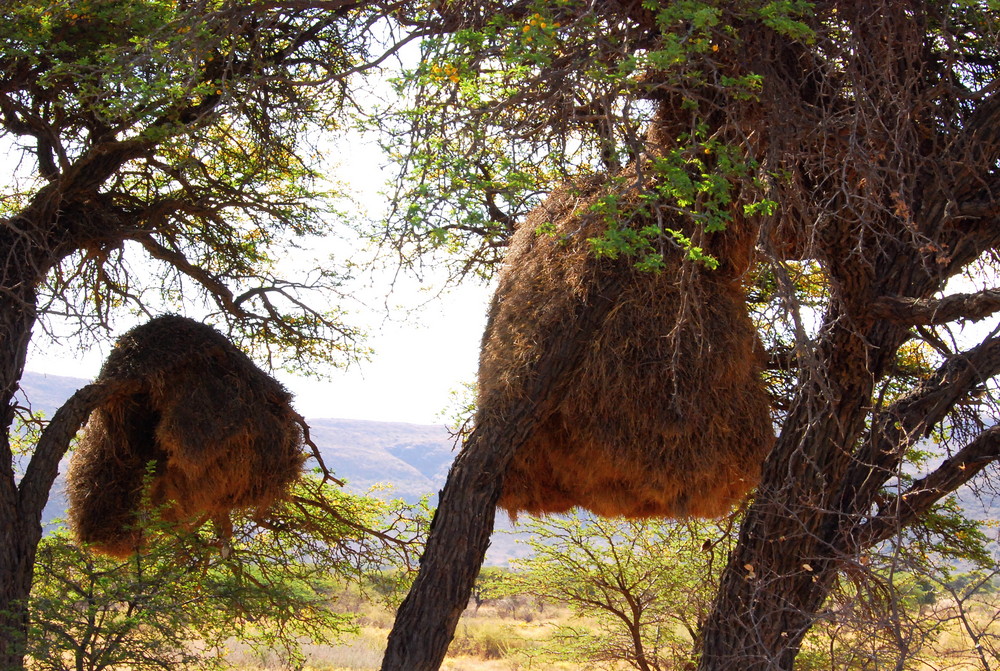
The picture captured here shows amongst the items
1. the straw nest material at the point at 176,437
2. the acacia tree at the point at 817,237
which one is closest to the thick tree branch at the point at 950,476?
the acacia tree at the point at 817,237

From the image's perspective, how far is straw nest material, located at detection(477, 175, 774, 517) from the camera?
15.5 ft

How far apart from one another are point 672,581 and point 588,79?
6493 millimetres

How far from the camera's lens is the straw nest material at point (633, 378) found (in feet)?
15.5

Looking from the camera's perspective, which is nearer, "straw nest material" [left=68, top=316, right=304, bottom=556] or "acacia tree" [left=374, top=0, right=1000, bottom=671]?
"acacia tree" [left=374, top=0, right=1000, bottom=671]

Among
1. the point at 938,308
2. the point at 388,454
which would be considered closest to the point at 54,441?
the point at 938,308

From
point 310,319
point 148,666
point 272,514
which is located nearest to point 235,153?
point 310,319

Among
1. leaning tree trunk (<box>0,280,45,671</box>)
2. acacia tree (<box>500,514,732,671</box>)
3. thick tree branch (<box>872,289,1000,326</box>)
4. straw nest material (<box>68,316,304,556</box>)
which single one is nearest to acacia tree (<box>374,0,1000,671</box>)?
thick tree branch (<box>872,289,1000,326</box>)

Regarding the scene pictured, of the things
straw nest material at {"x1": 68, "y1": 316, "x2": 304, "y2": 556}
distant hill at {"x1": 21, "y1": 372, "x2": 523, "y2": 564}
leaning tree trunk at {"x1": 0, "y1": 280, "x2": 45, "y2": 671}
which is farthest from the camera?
distant hill at {"x1": 21, "y1": 372, "x2": 523, "y2": 564}

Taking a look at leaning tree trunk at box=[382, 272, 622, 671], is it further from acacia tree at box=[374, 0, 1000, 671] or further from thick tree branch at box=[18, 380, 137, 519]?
thick tree branch at box=[18, 380, 137, 519]

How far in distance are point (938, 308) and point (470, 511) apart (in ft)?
8.98

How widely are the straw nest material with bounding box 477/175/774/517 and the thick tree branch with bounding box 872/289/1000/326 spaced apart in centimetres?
74

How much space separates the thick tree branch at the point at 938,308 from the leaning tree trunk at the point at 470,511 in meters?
1.48

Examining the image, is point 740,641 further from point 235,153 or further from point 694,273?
point 235,153

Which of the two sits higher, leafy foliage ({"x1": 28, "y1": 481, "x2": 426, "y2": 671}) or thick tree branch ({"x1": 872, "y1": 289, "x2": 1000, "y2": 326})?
thick tree branch ({"x1": 872, "y1": 289, "x2": 1000, "y2": 326})
